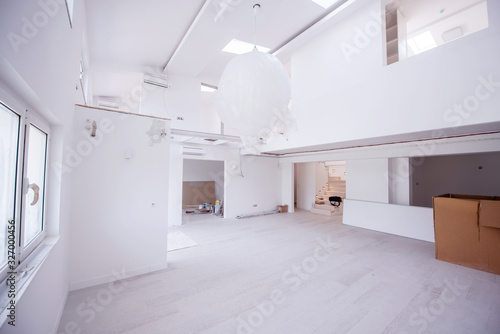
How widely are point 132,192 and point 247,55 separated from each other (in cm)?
263

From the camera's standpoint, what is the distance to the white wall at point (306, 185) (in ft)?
28.2

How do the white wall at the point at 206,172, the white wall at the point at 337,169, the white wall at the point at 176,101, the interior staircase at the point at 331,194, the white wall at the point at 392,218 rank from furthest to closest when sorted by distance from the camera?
the white wall at the point at 337,169 < the white wall at the point at 206,172 < the interior staircase at the point at 331,194 < the white wall at the point at 176,101 < the white wall at the point at 392,218

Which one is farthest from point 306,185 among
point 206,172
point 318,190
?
point 206,172

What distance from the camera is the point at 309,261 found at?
138 inches

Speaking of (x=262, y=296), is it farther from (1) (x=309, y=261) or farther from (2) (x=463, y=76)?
(2) (x=463, y=76)

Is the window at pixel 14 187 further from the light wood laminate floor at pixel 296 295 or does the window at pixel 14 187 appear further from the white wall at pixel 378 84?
the white wall at pixel 378 84

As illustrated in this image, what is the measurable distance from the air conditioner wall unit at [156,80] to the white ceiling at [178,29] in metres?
0.29

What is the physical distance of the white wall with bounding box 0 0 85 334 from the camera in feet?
3.10

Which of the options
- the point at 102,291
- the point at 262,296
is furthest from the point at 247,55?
the point at 102,291

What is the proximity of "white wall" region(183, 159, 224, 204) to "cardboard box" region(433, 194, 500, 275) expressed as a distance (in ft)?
22.5

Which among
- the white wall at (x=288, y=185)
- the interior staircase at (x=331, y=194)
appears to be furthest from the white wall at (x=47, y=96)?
the interior staircase at (x=331, y=194)

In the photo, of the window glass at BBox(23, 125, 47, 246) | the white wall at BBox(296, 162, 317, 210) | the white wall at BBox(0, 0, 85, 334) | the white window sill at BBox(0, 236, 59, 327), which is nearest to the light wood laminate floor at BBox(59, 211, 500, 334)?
the white wall at BBox(0, 0, 85, 334)

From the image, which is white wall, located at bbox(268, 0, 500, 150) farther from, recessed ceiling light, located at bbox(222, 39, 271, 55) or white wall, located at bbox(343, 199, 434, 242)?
white wall, located at bbox(343, 199, 434, 242)

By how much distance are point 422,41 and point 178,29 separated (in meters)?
5.85
